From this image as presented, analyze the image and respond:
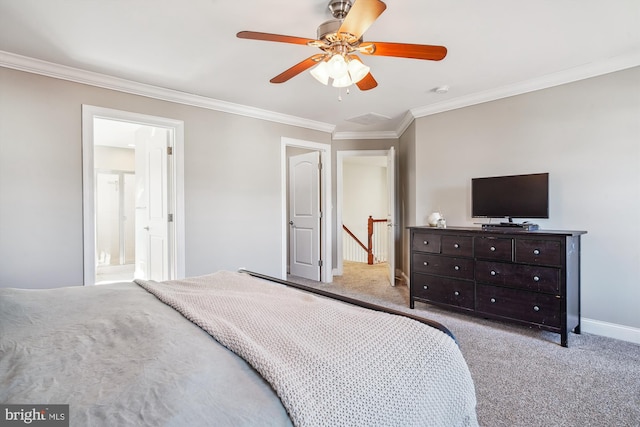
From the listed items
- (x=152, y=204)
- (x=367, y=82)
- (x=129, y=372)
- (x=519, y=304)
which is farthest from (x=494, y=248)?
(x=152, y=204)

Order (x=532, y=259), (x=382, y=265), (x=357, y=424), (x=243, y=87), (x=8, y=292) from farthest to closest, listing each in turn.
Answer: (x=382, y=265), (x=243, y=87), (x=532, y=259), (x=8, y=292), (x=357, y=424)

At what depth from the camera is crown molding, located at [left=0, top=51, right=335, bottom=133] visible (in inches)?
105

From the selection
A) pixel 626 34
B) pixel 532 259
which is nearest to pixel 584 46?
pixel 626 34

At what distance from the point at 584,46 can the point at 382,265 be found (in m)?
4.80

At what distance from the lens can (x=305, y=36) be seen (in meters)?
2.33

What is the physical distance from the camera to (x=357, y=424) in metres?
0.79

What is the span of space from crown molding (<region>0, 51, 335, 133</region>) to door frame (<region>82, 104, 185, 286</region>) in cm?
24

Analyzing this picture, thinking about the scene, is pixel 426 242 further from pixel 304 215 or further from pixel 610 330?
pixel 304 215

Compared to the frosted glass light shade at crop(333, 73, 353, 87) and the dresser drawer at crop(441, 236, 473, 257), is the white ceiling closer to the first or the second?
the frosted glass light shade at crop(333, 73, 353, 87)

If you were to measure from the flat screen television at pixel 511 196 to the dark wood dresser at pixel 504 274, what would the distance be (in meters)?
0.29

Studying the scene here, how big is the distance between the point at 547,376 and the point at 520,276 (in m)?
0.89

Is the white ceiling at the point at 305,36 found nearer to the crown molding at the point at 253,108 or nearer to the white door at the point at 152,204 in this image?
the crown molding at the point at 253,108

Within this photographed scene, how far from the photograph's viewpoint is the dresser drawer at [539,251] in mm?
2570

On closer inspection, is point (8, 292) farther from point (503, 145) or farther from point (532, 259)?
point (503, 145)
